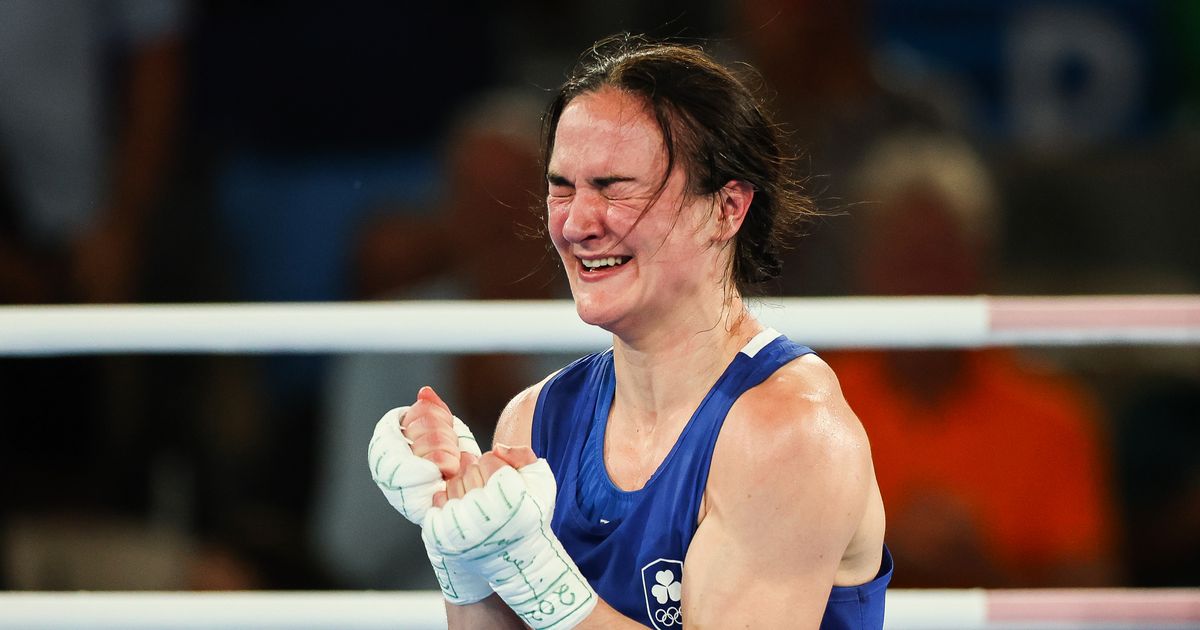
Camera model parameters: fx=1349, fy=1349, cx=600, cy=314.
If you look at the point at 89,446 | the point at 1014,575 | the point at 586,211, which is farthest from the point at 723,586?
the point at 89,446

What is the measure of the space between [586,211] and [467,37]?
100 inches

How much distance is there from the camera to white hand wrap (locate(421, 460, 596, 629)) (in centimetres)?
132

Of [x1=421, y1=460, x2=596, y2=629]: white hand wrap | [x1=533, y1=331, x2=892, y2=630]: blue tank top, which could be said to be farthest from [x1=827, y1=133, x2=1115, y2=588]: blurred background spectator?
[x1=421, y1=460, x2=596, y2=629]: white hand wrap

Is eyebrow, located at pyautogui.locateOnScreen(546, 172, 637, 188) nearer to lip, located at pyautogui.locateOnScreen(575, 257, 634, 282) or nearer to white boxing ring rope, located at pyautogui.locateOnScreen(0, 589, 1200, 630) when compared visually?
lip, located at pyautogui.locateOnScreen(575, 257, 634, 282)

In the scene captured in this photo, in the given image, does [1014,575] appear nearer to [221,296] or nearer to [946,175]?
[946,175]

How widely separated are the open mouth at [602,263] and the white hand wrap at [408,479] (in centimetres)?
24

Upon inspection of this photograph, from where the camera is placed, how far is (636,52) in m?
1.51

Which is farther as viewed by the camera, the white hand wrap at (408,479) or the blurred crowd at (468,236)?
the blurred crowd at (468,236)

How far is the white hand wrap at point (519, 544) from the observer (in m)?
1.32

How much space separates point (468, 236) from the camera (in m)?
2.93

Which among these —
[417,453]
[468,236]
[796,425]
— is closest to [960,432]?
[468,236]

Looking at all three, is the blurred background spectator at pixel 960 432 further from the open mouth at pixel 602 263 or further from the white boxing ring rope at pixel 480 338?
the open mouth at pixel 602 263

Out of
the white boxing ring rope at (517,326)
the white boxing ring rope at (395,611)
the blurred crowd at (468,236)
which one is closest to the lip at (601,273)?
the white boxing ring rope at (517,326)

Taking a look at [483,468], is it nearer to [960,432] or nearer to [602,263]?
[602,263]
